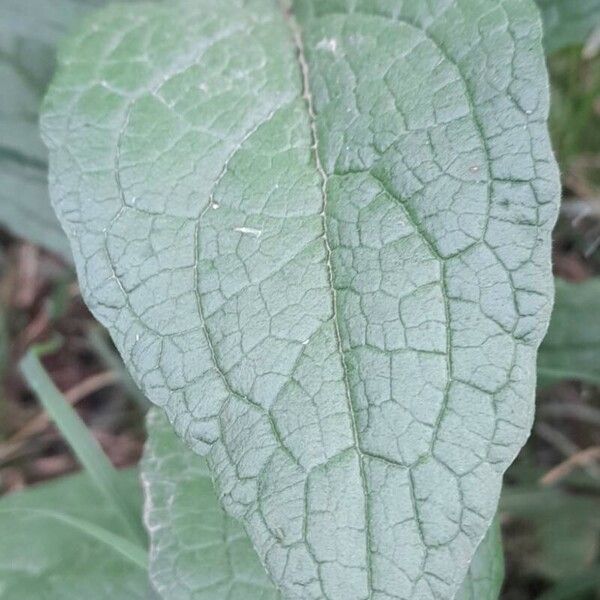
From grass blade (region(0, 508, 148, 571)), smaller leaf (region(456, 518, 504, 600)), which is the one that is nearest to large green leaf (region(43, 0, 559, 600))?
smaller leaf (region(456, 518, 504, 600))

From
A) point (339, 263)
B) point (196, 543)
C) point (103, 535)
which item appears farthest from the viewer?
point (103, 535)

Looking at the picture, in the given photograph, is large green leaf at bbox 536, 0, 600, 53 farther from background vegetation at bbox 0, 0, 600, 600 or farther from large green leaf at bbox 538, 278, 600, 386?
large green leaf at bbox 538, 278, 600, 386

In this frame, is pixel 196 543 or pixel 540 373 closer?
pixel 196 543

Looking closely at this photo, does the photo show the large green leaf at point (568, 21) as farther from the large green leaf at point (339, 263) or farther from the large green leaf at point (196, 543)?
the large green leaf at point (196, 543)

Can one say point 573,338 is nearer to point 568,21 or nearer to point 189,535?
point 568,21

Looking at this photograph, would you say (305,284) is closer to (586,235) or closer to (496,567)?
(496,567)

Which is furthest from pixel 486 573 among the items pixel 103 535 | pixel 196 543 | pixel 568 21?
pixel 568 21

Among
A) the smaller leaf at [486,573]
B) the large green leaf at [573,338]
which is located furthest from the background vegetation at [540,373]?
the smaller leaf at [486,573]
